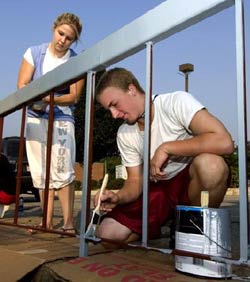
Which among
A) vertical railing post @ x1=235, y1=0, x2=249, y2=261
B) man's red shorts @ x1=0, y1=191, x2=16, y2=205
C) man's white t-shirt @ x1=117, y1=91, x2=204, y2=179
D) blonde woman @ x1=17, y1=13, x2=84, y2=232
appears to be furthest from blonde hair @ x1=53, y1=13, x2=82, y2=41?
vertical railing post @ x1=235, y1=0, x2=249, y2=261

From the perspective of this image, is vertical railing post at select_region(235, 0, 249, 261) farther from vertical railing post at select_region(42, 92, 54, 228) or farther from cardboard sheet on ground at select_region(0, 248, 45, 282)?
vertical railing post at select_region(42, 92, 54, 228)

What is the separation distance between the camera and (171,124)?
200cm

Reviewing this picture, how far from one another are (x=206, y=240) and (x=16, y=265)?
83 centimetres

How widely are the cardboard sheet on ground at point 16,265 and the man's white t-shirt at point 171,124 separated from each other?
662 millimetres

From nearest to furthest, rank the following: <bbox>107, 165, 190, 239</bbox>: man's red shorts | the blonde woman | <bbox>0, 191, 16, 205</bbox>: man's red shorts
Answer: <bbox>107, 165, 190, 239</bbox>: man's red shorts, the blonde woman, <bbox>0, 191, 16, 205</bbox>: man's red shorts

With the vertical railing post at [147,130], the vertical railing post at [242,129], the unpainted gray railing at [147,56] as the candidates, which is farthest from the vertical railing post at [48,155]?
the vertical railing post at [242,129]

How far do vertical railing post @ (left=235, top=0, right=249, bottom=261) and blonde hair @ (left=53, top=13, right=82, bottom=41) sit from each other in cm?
169

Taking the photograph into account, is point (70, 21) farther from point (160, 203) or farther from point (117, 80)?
point (160, 203)

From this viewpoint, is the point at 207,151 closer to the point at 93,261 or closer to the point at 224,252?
the point at 224,252

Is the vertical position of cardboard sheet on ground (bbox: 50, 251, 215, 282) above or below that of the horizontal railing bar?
below

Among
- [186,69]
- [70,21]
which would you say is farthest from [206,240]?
[70,21]

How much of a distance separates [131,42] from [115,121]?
0.49 m

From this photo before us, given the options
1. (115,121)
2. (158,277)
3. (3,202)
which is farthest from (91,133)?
(3,202)

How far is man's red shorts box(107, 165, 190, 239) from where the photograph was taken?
6.88 ft
